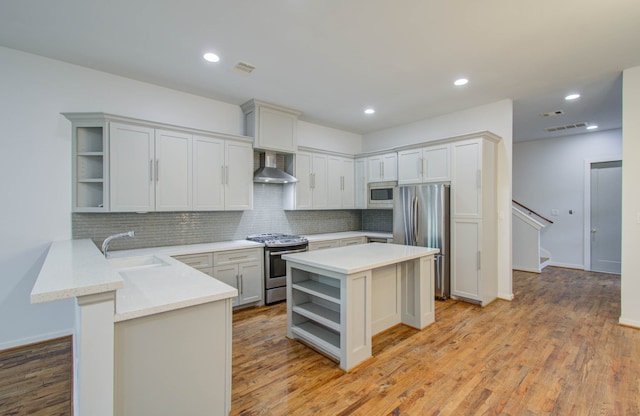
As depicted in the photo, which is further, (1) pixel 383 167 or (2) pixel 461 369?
(1) pixel 383 167

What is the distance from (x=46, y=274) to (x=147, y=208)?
2071 mm

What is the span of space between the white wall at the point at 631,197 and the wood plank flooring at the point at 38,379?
528 cm

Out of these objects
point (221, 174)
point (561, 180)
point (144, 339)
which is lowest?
point (144, 339)

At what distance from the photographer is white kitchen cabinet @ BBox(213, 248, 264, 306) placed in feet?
12.0

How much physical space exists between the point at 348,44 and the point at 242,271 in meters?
2.88

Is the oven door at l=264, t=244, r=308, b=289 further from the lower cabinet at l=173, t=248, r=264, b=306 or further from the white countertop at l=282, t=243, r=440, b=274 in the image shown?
the white countertop at l=282, t=243, r=440, b=274

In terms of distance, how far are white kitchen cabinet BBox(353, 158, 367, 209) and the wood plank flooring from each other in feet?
14.8

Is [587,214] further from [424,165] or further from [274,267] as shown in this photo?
[274,267]

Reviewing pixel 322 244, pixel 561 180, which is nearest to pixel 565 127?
pixel 561 180

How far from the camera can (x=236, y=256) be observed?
3.78m

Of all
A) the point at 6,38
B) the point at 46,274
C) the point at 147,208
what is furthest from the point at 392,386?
the point at 6,38

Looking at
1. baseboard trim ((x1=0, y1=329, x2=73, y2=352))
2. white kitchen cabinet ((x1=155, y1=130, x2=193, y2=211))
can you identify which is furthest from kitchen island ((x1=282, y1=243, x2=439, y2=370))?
baseboard trim ((x1=0, y1=329, x2=73, y2=352))

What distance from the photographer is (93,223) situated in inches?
129

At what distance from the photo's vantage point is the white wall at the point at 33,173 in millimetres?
2836
